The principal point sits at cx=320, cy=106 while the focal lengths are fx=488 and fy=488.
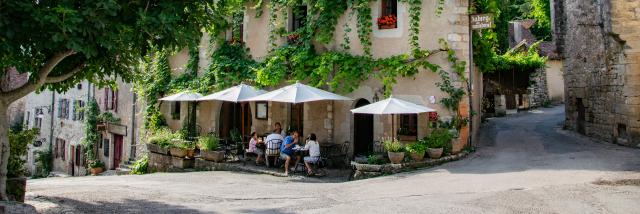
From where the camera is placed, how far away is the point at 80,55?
26.1 ft

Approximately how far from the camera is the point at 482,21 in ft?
40.2

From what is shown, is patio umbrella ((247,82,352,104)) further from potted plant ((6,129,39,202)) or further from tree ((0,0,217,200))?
potted plant ((6,129,39,202))

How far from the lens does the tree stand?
6.16 metres

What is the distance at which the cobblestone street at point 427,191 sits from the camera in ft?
24.5

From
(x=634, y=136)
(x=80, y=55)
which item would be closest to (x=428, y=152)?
(x=634, y=136)

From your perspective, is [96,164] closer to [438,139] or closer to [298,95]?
[298,95]

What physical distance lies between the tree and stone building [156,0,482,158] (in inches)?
241

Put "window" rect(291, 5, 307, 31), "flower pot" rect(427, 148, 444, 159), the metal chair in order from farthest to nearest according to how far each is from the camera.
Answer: "window" rect(291, 5, 307, 31) → the metal chair → "flower pot" rect(427, 148, 444, 159)

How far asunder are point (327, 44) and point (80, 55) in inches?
300

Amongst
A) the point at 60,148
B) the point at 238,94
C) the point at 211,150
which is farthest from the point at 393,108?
the point at 60,148

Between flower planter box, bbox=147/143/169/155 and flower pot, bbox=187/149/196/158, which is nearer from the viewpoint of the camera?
flower pot, bbox=187/149/196/158

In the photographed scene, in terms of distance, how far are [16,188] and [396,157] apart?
7382mm

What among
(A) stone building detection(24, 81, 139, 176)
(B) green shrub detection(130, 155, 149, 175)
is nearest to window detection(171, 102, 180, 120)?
(B) green shrub detection(130, 155, 149, 175)

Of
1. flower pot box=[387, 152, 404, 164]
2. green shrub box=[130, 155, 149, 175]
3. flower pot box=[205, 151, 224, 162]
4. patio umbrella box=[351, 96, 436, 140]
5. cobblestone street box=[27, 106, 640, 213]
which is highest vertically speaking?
patio umbrella box=[351, 96, 436, 140]
